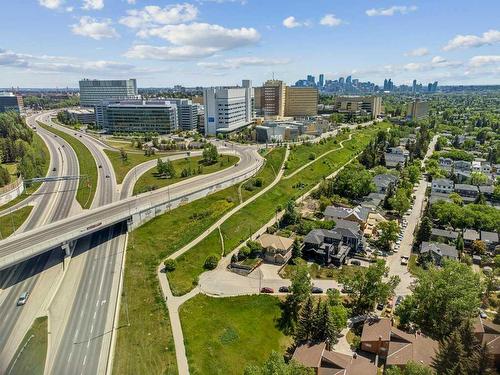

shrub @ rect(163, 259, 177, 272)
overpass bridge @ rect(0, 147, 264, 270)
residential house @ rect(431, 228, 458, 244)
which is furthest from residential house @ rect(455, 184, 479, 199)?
shrub @ rect(163, 259, 177, 272)

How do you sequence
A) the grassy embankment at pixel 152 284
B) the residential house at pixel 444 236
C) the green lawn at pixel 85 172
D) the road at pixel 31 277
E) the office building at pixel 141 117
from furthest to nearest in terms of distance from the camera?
the office building at pixel 141 117 → the green lawn at pixel 85 172 → the residential house at pixel 444 236 → the road at pixel 31 277 → the grassy embankment at pixel 152 284

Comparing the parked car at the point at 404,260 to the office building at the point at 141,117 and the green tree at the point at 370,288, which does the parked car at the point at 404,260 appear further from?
the office building at the point at 141,117

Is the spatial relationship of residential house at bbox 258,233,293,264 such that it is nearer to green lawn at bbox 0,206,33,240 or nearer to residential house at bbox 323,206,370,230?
residential house at bbox 323,206,370,230

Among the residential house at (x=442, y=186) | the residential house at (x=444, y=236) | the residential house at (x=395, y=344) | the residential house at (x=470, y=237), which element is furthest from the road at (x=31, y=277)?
the residential house at (x=442, y=186)

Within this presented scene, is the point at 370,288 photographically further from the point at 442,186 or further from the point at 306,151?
the point at 306,151

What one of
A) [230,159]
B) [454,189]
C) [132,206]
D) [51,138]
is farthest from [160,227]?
[51,138]

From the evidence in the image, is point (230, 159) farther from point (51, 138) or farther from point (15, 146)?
point (51, 138)
